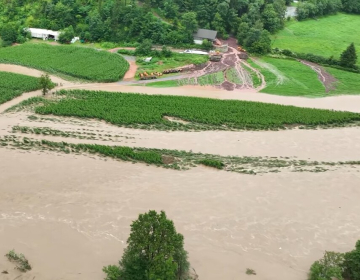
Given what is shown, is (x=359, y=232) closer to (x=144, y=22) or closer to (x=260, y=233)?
(x=260, y=233)

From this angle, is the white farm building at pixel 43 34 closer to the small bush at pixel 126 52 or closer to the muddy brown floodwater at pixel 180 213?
the small bush at pixel 126 52

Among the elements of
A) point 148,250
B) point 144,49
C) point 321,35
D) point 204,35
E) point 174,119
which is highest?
point 321,35

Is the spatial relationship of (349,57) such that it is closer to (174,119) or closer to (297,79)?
(297,79)

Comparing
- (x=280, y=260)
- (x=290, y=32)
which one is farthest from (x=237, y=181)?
(x=290, y=32)

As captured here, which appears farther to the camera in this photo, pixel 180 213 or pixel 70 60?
pixel 70 60

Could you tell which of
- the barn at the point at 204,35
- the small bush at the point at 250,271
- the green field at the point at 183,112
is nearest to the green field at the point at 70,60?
the green field at the point at 183,112

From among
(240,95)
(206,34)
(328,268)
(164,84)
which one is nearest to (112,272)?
(328,268)

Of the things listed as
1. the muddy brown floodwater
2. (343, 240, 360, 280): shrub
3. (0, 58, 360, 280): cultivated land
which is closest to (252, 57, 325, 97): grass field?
(0, 58, 360, 280): cultivated land
